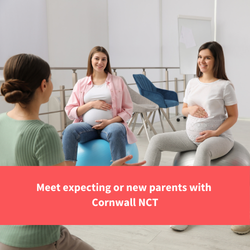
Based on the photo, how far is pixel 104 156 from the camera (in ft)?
7.95

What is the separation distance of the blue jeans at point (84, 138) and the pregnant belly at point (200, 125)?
54 cm

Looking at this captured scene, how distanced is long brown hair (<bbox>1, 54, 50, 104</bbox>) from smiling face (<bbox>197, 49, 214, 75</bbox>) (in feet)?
4.77

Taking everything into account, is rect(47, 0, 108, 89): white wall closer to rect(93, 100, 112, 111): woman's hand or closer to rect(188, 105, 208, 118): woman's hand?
rect(93, 100, 112, 111): woman's hand

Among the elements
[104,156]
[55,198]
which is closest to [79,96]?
[104,156]

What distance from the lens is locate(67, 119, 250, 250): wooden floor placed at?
5.56 ft

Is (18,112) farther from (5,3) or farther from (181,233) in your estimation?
(5,3)

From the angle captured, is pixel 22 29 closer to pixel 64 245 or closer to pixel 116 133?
pixel 116 133

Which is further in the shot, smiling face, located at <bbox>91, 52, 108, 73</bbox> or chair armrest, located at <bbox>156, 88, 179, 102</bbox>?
chair armrest, located at <bbox>156, 88, 179, 102</bbox>

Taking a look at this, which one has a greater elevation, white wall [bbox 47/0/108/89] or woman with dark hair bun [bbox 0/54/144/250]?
white wall [bbox 47/0/108/89]

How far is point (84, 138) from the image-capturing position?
8.10ft

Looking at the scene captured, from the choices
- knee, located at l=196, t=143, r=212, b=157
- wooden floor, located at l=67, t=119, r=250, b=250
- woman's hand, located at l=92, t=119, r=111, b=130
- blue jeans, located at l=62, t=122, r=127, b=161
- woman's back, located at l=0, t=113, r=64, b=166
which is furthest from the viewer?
woman's hand, located at l=92, t=119, r=111, b=130

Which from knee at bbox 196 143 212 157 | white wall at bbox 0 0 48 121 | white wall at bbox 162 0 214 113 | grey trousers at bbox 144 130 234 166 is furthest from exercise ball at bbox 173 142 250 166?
white wall at bbox 162 0 214 113

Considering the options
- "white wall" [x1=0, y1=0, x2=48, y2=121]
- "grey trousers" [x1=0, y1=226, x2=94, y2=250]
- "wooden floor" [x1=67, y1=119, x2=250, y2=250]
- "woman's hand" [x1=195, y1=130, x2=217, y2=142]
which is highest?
"white wall" [x1=0, y1=0, x2=48, y2=121]

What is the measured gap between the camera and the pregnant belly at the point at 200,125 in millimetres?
2072
